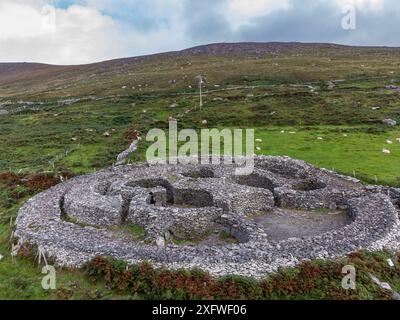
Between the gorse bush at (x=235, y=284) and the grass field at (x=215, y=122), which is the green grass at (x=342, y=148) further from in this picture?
the gorse bush at (x=235, y=284)

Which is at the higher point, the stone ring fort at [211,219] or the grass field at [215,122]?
the grass field at [215,122]

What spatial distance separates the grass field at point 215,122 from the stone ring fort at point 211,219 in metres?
1.95

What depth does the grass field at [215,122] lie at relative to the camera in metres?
25.4

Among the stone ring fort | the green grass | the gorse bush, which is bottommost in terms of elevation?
the gorse bush

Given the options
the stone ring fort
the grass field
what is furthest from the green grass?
the stone ring fort

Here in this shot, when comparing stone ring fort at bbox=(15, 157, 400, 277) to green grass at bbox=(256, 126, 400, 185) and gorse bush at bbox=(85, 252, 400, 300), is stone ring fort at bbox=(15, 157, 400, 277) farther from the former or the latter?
green grass at bbox=(256, 126, 400, 185)

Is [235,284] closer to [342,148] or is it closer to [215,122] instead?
[342,148]

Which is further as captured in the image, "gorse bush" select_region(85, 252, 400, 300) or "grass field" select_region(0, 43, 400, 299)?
"grass field" select_region(0, 43, 400, 299)

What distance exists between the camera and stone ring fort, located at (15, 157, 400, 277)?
23.5 m

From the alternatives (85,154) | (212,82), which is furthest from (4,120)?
(212,82)

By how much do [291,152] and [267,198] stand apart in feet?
72.4

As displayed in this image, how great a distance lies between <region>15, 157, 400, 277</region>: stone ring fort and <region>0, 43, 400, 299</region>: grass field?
1.95 metres

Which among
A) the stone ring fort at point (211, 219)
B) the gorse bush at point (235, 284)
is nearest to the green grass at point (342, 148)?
the stone ring fort at point (211, 219)
